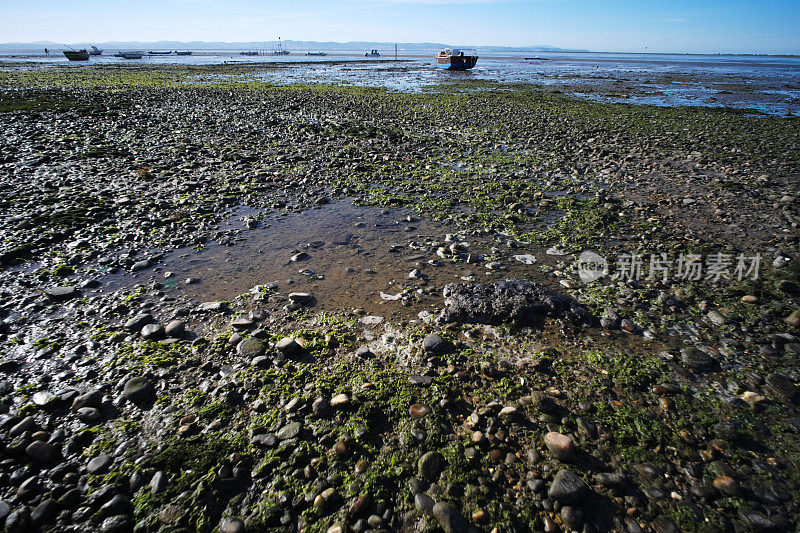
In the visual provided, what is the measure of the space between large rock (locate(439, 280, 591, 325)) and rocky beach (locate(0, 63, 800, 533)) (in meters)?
0.03

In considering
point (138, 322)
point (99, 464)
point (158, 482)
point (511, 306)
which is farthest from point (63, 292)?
point (511, 306)

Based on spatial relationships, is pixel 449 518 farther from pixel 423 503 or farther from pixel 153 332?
pixel 153 332

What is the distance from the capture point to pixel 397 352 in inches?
178

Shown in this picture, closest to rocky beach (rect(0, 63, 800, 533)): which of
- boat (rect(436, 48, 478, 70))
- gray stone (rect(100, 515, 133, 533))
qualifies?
gray stone (rect(100, 515, 133, 533))

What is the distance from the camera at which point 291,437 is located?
3.41 meters

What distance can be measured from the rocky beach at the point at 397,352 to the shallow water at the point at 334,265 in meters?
0.05

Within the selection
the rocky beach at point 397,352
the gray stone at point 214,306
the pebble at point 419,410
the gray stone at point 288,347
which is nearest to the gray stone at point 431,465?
the rocky beach at point 397,352

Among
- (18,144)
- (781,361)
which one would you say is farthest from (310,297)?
(18,144)

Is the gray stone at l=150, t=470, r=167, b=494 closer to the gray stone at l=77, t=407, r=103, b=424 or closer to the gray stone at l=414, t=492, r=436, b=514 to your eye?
the gray stone at l=77, t=407, r=103, b=424

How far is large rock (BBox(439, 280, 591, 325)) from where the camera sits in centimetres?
502

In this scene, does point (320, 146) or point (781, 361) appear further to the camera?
point (320, 146)

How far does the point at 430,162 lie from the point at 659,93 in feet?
102

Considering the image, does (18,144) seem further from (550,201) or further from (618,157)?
(618,157)

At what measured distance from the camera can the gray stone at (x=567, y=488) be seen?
9.34 ft
